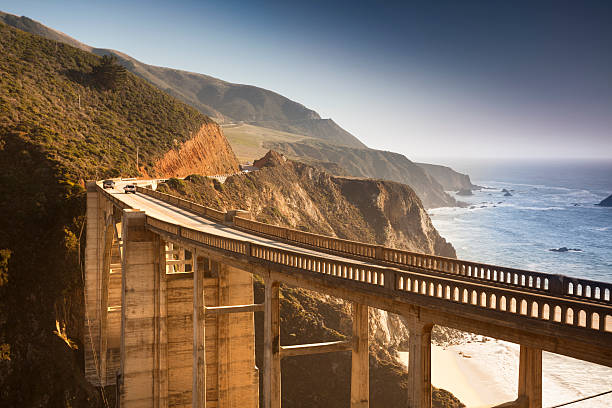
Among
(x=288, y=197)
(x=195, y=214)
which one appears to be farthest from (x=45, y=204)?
(x=288, y=197)

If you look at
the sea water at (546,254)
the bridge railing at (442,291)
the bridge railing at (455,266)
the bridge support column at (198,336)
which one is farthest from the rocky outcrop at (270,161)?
the bridge railing at (442,291)

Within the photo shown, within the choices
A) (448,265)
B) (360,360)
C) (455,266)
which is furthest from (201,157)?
(360,360)

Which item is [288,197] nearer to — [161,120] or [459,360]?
[161,120]

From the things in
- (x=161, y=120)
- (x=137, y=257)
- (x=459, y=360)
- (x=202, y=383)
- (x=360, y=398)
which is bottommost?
(x=459, y=360)

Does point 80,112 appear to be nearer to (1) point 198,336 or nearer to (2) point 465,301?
(1) point 198,336

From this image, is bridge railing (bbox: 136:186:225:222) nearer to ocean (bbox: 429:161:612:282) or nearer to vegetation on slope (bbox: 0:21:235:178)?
vegetation on slope (bbox: 0:21:235:178)

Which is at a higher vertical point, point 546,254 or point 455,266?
point 455,266

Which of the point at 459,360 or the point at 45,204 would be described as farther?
the point at 459,360
